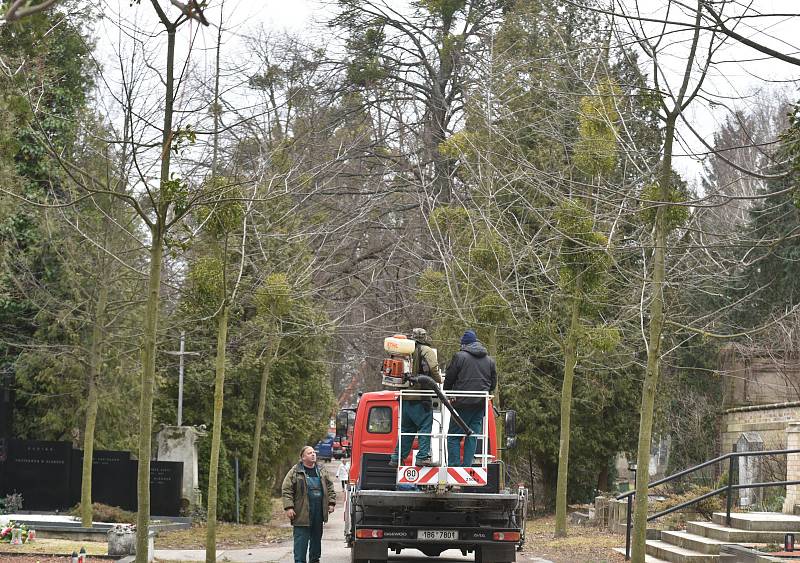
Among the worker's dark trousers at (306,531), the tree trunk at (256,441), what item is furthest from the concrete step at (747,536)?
the tree trunk at (256,441)

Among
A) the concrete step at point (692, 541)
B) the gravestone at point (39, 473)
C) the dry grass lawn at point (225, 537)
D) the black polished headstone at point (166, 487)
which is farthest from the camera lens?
the black polished headstone at point (166, 487)

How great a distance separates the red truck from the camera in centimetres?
1390

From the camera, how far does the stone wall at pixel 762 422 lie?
25.7 meters

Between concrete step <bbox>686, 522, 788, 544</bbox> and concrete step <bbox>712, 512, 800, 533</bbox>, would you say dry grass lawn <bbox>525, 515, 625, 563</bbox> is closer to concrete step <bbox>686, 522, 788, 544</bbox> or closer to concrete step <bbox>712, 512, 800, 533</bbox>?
concrete step <bbox>686, 522, 788, 544</bbox>

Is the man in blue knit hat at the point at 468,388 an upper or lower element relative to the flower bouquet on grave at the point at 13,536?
upper

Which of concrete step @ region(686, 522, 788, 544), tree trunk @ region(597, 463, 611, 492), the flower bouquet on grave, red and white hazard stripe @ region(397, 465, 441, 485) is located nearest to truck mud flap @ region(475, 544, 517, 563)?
red and white hazard stripe @ region(397, 465, 441, 485)

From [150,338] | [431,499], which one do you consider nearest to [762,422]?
[431,499]

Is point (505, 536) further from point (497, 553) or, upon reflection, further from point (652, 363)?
point (652, 363)

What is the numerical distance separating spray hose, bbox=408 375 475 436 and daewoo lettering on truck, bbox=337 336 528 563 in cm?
1

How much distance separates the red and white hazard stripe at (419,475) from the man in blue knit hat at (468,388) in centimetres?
35

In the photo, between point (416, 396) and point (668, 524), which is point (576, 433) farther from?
point (416, 396)

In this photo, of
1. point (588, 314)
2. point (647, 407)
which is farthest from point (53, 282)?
point (647, 407)

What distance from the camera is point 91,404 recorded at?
73.1 feet

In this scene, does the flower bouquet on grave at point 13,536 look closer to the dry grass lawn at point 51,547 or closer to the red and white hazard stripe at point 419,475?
the dry grass lawn at point 51,547
